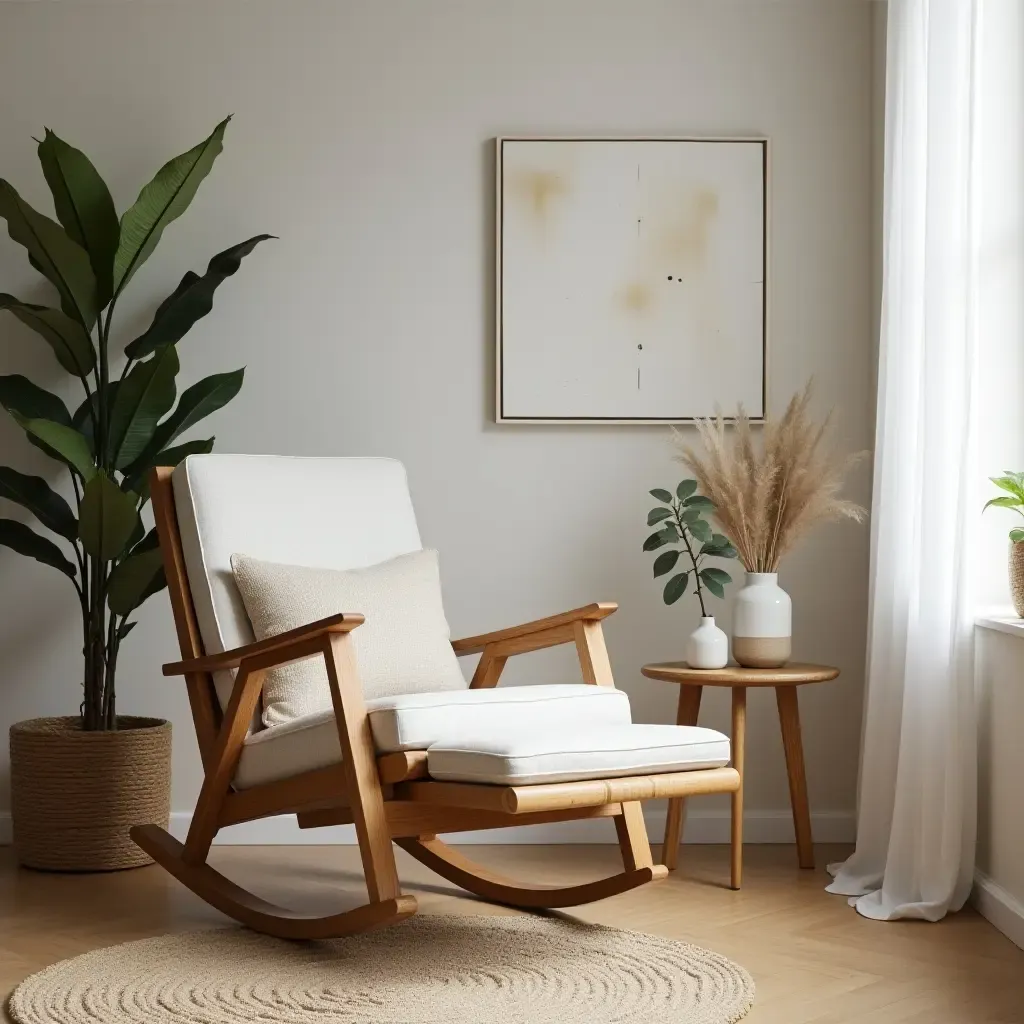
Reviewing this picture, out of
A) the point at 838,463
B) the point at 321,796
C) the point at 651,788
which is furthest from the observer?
→ the point at 838,463

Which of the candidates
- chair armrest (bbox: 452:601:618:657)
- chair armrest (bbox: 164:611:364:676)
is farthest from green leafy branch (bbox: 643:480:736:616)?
chair armrest (bbox: 164:611:364:676)

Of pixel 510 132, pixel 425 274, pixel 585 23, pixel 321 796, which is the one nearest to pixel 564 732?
pixel 321 796

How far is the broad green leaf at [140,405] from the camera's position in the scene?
321 centimetres

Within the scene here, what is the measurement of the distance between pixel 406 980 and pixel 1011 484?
154 centimetres

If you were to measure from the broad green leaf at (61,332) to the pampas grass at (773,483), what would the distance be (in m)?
1.54

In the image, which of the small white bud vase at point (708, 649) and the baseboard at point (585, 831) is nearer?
the small white bud vase at point (708, 649)

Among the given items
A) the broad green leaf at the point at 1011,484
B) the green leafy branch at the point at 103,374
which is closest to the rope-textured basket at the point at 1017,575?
the broad green leaf at the point at 1011,484

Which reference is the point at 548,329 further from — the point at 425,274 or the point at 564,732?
the point at 564,732

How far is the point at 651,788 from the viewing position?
224 cm

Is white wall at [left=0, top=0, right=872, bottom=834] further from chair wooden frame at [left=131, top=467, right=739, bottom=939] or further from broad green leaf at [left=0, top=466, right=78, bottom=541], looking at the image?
chair wooden frame at [left=131, top=467, right=739, bottom=939]

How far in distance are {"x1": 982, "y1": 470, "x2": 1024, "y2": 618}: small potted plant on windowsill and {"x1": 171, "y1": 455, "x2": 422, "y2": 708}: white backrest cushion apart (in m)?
1.32

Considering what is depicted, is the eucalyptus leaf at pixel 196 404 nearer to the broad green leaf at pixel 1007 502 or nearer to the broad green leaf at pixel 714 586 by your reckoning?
the broad green leaf at pixel 714 586

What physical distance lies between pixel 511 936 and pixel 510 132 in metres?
2.19

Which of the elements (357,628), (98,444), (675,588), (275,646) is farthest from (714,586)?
(98,444)
